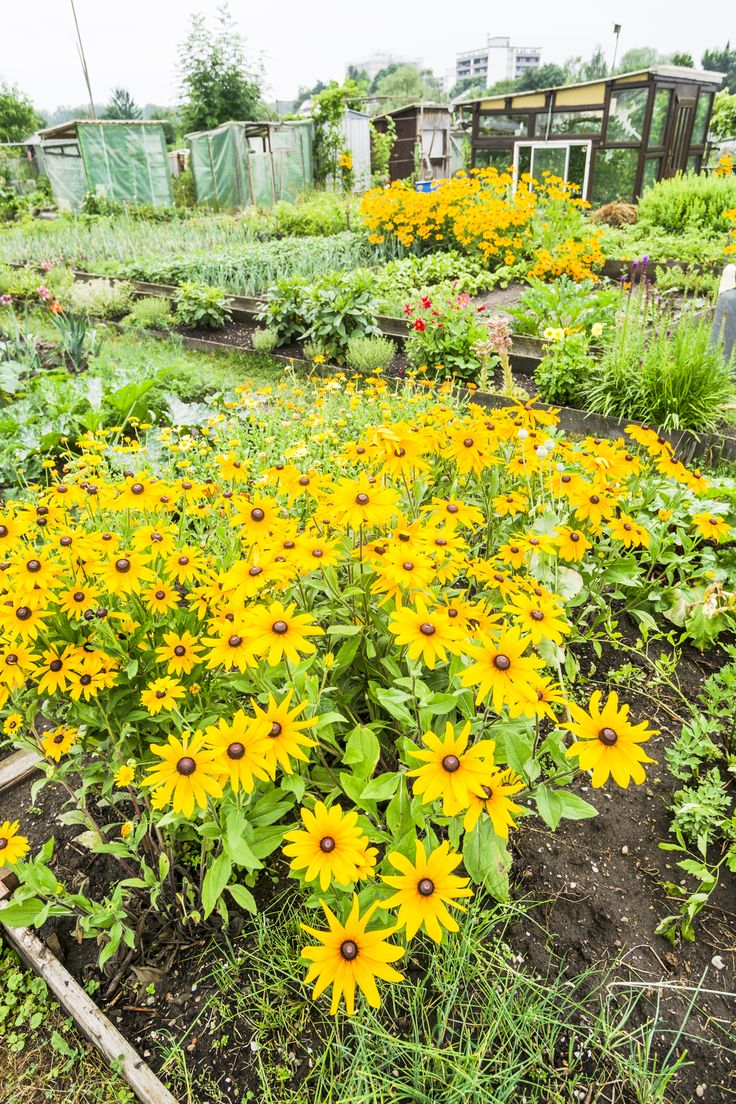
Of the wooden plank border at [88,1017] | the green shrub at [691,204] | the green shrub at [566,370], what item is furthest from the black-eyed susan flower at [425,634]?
the green shrub at [691,204]

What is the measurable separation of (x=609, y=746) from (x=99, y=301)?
8.72m

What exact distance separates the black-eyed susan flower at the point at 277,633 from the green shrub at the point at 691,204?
1082 centimetres

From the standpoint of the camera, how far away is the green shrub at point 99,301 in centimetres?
800

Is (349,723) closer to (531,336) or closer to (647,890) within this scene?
(647,890)

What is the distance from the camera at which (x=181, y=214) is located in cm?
1683

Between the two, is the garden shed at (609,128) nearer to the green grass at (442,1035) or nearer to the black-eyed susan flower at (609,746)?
the black-eyed susan flower at (609,746)

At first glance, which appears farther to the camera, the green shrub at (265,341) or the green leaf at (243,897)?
the green shrub at (265,341)

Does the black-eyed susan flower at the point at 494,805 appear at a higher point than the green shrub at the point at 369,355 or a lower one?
higher

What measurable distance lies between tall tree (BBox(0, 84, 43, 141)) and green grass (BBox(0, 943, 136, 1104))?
124 feet

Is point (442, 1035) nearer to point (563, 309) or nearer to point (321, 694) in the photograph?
point (321, 694)

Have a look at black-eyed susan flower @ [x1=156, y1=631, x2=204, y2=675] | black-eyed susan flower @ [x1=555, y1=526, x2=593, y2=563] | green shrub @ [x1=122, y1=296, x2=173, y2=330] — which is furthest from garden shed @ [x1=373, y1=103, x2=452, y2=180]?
black-eyed susan flower @ [x1=156, y1=631, x2=204, y2=675]

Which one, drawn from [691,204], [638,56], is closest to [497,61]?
[638,56]

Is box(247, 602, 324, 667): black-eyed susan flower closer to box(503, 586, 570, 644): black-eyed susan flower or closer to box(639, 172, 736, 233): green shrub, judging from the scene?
box(503, 586, 570, 644): black-eyed susan flower

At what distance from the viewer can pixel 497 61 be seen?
397 feet
